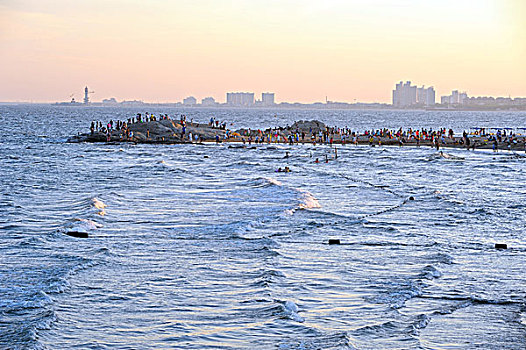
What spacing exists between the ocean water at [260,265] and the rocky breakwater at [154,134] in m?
42.1

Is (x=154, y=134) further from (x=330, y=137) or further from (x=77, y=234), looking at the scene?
(x=77, y=234)

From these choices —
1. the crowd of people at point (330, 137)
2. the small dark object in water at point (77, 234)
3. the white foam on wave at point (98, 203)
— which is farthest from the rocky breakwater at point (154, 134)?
the small dark object in water at point (77, 234)

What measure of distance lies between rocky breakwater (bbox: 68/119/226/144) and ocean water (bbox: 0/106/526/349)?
138 feet

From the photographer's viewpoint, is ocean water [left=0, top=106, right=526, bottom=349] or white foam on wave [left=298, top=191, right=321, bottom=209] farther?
white foam on wave [left=298, top=191, right=321, bottom=209]

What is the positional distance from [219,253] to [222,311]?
5999 mm

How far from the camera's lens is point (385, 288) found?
1791 centimetres

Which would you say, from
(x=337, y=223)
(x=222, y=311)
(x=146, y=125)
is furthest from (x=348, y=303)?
(x=146, y=125)

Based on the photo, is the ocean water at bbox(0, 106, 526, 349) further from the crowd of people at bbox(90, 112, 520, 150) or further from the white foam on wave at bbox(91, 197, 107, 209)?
the crowd of people at bbox(90, 112, 520, 150)

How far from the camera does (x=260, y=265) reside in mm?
20359

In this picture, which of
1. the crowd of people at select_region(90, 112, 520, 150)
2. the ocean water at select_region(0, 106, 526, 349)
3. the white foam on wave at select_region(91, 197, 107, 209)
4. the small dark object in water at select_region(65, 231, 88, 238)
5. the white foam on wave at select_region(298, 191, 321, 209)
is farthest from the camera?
the crowd of people at select_region(90, 112, 520, 150)

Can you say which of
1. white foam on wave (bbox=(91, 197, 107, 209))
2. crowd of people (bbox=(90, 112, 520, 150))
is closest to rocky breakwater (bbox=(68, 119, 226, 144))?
crowd of people (bbox=(90, 112, 520, 150))

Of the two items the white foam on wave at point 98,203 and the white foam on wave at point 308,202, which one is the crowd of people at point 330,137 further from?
the white foam on wave at point 98,203

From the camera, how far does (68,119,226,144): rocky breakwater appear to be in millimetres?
84750

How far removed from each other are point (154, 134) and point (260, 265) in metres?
69.5
